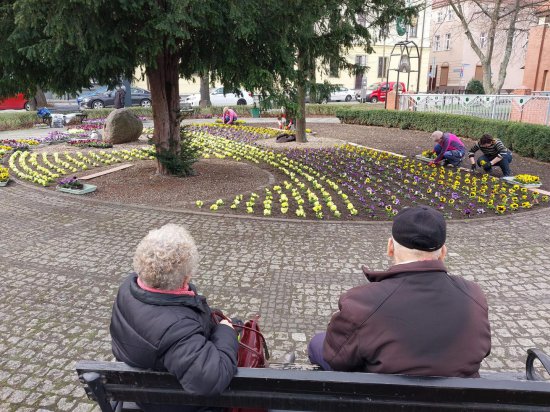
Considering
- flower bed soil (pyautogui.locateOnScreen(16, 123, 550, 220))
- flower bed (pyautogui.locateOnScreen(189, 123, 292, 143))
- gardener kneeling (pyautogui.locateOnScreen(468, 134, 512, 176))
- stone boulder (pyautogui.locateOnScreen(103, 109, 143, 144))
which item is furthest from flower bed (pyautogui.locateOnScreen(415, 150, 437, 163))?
stone boulder (pyautogui.locateOnScreen(103, 109, 143, 144))

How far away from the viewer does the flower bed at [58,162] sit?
9.85m

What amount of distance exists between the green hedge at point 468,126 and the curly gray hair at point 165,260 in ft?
40.3

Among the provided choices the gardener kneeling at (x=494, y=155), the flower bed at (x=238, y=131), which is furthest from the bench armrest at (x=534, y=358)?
the flower bed at (x=238, y=131)

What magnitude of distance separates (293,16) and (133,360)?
6.76 m

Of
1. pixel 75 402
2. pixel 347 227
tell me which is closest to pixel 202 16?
pixel 347 227

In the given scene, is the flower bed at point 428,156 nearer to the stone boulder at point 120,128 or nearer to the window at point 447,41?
the stone boulder at point 120,128

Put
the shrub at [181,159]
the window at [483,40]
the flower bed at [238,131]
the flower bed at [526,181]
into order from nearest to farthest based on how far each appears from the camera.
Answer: the flower bed at [526,181] < the shrub at [181,159] < the flower bed at [238,131] < the window at [483,40]

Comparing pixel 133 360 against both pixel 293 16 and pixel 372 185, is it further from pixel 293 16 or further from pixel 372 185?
pixel 372 185

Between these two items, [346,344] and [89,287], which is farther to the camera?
[89,287]

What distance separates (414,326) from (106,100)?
111ft

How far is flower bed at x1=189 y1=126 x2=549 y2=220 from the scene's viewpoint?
744 cm

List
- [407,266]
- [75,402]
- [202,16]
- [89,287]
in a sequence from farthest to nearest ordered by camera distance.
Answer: [202,16]
[89,287]
[75,402]
[407,266]

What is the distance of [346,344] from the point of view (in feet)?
6.42

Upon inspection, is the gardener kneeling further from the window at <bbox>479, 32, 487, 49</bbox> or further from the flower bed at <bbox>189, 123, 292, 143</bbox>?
the window at <bbox>479, 32, 487, 49</bbox>
